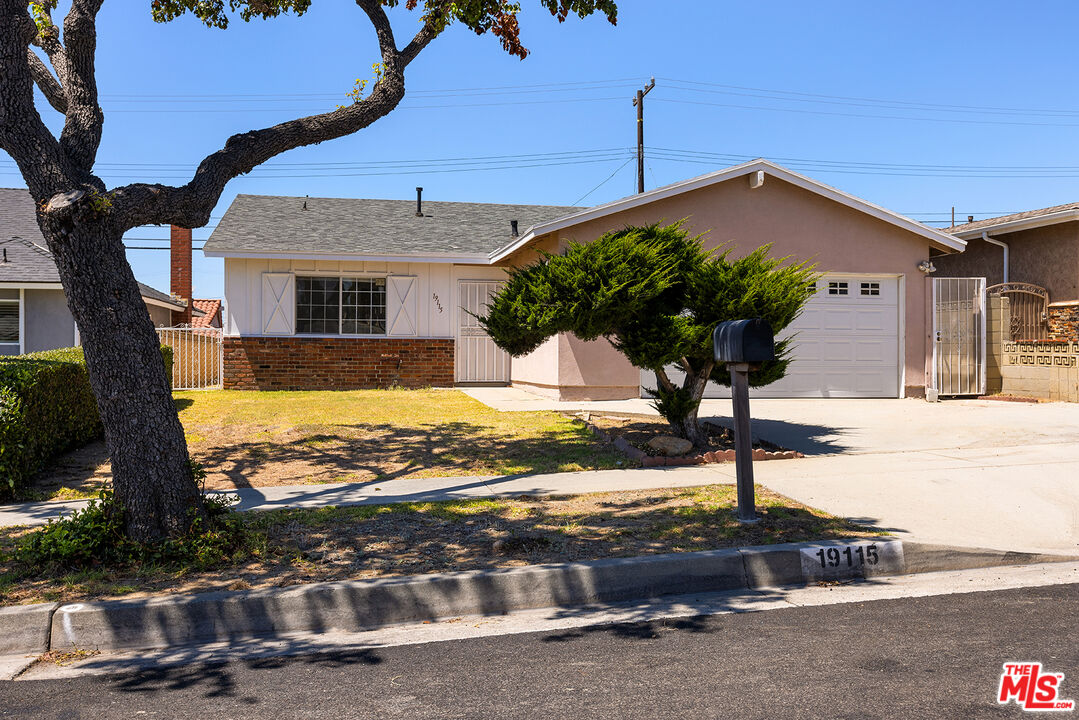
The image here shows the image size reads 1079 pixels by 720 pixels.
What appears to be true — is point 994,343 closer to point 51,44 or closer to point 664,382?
point 664,382

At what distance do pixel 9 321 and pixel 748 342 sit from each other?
1732 cm

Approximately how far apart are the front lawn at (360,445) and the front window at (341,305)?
3.74 metres

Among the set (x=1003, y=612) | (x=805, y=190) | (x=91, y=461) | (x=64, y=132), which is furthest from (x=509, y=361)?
(x=1003, y=612)

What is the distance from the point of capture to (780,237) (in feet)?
48.4

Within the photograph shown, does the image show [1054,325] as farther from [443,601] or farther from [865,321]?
[443,601]

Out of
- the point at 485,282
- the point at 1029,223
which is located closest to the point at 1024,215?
the point at 1029,223

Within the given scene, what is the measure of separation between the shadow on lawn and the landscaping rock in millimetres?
411

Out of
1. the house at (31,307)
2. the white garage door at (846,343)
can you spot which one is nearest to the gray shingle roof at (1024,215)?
the white garage door at (846,343)

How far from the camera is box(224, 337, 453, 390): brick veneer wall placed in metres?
16.9

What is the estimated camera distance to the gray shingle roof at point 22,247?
674 inches

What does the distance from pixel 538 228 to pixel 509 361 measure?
17.2 ft

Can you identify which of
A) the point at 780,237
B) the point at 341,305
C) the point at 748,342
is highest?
the point at 780,237

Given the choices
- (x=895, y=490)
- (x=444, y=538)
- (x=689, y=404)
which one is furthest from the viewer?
(x=689, y=404)

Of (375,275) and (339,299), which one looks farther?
(375,275)
